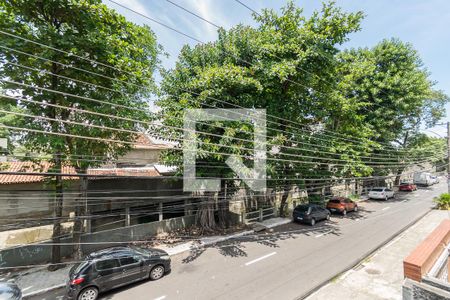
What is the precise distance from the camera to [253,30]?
12602 millimetres

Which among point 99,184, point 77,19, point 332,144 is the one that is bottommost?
point 99,184

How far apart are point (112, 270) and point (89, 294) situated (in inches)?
35.1

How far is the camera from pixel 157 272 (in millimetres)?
8812

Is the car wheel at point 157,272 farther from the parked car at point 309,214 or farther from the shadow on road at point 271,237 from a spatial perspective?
the parked car at point 309,214

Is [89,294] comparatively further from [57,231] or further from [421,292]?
[421,292]

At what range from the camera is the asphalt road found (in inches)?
307

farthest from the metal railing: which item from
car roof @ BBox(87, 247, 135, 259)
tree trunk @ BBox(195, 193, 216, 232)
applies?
car roof @ BBox(87, 247, 135, 259)

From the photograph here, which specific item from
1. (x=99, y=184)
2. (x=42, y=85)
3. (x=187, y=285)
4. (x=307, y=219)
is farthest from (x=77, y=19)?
(x=307, y=219)

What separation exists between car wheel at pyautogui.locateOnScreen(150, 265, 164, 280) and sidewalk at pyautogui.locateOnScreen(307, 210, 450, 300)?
18.1 ft

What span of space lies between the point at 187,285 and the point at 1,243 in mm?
9709

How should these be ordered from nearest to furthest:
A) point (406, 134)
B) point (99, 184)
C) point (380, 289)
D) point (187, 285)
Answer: point (380, 289)
point (187, 285)
point (99, 184)
point (406, 134)

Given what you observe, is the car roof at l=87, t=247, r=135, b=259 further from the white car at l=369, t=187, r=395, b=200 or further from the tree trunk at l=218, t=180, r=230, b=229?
the white car at l=369, t=187, r=395, b=200

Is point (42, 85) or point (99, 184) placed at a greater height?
point (42, 85)

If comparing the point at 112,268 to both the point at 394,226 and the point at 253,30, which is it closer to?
the point at 253,30
